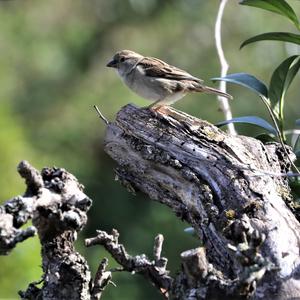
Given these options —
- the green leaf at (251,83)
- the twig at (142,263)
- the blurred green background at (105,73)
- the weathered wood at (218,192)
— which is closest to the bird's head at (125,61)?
the green leaf at (251,83)

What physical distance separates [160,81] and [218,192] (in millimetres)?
1586

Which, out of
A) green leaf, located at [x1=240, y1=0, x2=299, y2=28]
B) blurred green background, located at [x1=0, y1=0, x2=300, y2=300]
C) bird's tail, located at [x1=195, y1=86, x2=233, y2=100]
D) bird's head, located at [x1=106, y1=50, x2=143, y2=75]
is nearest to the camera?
green leaf, located at [x1=240, y1=0, x2=299, y2=28]

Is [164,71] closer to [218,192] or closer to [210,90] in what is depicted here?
[210,90]

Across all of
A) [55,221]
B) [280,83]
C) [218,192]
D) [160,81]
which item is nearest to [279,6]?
[280,83]

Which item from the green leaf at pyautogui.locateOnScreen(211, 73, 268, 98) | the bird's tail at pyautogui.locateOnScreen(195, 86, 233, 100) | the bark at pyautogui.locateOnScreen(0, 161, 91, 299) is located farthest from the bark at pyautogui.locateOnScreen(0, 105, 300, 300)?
the bird's tail at pyautogui.locateOnScreen(195, 86, 233, 100)

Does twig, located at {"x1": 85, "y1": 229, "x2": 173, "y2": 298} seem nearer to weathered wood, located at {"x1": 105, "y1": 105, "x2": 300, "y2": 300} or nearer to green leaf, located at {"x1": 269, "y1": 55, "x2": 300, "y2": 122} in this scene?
weathered wood, located at {"x1": 105, "y1": 105, "x2": 300, "y2": 300}

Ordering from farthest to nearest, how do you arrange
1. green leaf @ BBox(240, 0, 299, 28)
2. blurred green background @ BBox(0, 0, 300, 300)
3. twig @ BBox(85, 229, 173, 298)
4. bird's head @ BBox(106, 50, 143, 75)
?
blurred green background @ BBox(0, 0, 300, 300) → bird's head @ BBox(106, 50, 143, 75) → green leaf @ BBox(240, 0, 299, 28) → twig @ BBox(85, 229, 173, 298)

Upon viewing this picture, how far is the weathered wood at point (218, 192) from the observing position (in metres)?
1.85

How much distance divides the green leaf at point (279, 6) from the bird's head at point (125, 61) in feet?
4.11

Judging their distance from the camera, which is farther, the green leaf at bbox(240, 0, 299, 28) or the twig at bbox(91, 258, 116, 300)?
the green leaf at bbox(240, 0, 299, 28)

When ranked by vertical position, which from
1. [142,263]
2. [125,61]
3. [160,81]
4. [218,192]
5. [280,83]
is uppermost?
[125,61]

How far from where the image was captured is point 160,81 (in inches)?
150

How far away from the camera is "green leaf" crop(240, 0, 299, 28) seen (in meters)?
2.79

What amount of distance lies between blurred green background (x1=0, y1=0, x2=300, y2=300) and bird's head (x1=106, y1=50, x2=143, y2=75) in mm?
2862
